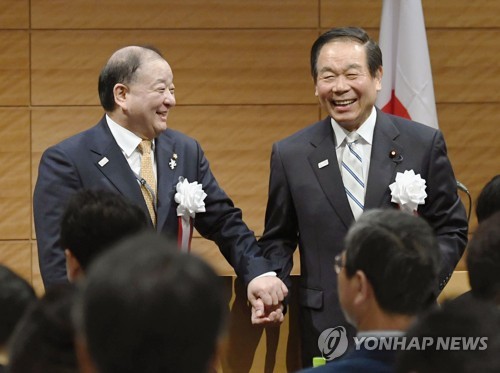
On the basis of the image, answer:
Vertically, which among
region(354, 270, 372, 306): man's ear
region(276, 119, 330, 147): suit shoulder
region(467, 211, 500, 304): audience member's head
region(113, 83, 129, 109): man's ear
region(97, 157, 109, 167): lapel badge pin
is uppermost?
region(467, 211, 500, 304): audience member's head

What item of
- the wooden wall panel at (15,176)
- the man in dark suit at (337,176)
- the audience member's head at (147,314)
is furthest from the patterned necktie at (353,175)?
the wooden wall panel at (15,176)

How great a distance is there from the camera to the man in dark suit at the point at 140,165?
385 centimetres

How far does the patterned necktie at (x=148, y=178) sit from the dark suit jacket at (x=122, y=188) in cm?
3

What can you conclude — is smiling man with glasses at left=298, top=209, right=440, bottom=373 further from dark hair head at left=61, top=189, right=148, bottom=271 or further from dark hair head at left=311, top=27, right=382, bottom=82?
dark hair head at left=311, top=27, right=382, bottom=82

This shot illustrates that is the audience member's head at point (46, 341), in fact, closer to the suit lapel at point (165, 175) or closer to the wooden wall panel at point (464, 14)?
the suit lapel at point (165, 175)

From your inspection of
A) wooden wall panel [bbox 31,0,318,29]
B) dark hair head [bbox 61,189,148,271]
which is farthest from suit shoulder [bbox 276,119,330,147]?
wooden wall panel [bbox 31,0,318,29]

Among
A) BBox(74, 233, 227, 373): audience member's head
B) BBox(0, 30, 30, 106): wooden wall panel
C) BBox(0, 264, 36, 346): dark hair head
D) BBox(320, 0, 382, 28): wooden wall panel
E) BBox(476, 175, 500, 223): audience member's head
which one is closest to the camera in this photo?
BBox(74, 233, 227, 373): audience member's head

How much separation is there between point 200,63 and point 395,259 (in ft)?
13.3

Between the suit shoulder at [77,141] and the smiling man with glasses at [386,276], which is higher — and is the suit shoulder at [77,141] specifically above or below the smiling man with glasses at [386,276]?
below

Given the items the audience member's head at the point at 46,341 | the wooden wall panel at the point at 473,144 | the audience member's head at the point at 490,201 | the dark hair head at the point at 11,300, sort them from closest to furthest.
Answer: the audience member's head at the point at 46,341
the dark hair head at the point at 11,300
the audience member's head at the point at 490,201
the wooden wall panel at the point at 473,144

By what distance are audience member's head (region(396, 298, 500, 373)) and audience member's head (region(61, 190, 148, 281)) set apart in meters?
1.05

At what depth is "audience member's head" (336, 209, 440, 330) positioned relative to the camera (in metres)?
2.25

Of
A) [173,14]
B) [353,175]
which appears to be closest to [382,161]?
[353,175]

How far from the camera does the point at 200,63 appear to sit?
6.18 meters
